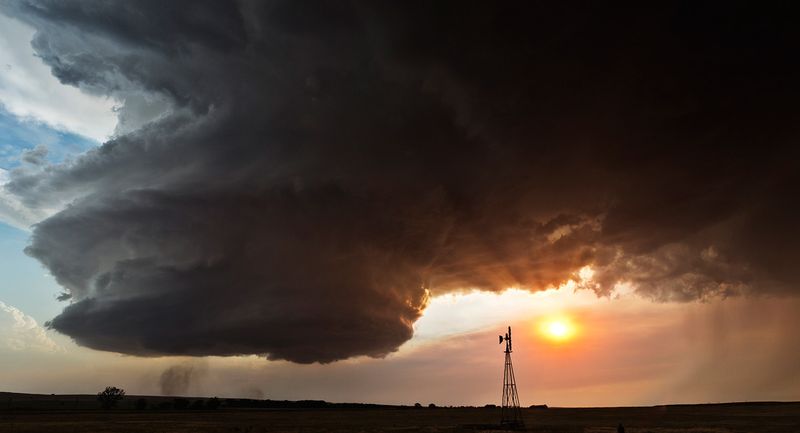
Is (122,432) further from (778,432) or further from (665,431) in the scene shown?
(778,432)

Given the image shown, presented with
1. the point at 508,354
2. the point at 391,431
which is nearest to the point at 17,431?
the point at 391,431

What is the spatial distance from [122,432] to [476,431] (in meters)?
54.2

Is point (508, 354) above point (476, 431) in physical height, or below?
above

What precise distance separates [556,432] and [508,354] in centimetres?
1365

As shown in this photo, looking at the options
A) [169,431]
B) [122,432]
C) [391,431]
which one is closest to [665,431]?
[391,431]

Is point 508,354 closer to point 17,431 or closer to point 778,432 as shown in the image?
point 778,432

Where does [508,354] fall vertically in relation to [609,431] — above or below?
above

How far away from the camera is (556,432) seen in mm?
87875

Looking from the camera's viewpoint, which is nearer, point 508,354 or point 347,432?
point 347,432

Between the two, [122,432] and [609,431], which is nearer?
[122,432]

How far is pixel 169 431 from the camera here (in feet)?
289

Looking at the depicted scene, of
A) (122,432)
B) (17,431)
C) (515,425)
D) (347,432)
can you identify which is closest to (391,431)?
(347,432)

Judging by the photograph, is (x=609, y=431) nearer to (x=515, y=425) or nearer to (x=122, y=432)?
(x=515, y=425)

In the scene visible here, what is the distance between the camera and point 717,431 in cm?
8912
